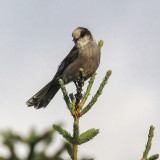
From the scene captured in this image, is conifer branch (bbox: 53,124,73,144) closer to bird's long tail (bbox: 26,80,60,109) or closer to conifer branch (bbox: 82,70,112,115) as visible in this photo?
conifer branch (bbox: 82,70,112,115)

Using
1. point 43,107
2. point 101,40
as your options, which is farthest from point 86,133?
point 43,107

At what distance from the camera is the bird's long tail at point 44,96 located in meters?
7.41

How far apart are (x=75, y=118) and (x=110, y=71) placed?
85cm

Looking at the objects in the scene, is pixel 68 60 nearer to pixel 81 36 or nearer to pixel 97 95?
pixel 81 36

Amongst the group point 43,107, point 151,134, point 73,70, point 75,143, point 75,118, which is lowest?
point 151,134

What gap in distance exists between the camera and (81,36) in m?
7.88

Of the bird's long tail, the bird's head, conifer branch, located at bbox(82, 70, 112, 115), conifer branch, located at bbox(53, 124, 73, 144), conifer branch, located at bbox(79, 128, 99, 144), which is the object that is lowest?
conifer branch, located at bbox(79, 128, 99, 144)

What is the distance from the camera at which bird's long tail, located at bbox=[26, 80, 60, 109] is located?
7413mm

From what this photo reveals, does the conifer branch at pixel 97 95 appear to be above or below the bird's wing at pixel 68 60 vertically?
below

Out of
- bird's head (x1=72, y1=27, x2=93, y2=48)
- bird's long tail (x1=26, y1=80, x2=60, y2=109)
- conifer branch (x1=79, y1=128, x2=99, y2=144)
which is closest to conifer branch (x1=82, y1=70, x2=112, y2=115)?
conifer branch (x1=79, y1=128, x2=99, y2=144)

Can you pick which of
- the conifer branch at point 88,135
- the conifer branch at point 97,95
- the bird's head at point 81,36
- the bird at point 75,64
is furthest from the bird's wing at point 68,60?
the conifer branch at point 88,135

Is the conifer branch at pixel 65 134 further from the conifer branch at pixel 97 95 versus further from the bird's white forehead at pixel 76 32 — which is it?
the bird's white forehead at pixel 76 32

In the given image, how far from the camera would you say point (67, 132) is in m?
3.72

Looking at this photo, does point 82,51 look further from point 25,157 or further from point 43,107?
point 25,157
